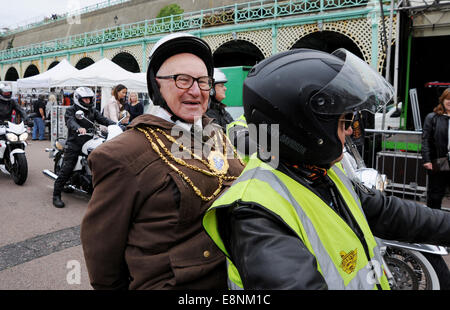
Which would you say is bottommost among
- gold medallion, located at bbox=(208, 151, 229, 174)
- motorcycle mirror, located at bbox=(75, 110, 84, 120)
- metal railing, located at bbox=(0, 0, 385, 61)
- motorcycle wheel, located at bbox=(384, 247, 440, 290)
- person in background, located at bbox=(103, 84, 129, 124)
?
motorcycle wheel, located at bbox=(384, 247, 440, 290)

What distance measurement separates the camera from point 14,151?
6.73 meters

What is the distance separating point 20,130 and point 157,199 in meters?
6.64

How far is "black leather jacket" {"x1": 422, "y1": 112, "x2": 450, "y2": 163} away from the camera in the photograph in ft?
15.8

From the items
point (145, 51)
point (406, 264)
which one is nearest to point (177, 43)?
point (406, 264)

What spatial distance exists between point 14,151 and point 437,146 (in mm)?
6643

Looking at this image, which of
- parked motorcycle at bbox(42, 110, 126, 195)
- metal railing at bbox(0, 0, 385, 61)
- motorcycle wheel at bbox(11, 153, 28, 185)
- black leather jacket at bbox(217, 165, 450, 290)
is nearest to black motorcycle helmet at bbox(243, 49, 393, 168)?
black leather jacket at bbox(217, 165, 450, 290)

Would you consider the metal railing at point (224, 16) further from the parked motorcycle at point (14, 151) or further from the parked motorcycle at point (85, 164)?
the parked motorcycle at point (14, 151)

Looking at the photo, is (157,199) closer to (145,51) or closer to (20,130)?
(20,130)

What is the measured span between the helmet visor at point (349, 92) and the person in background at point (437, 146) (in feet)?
13.4

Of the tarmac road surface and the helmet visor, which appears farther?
the tarmac road surface

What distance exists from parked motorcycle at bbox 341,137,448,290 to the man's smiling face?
1.21m

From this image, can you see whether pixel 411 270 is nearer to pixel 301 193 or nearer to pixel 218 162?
pixel 218 162

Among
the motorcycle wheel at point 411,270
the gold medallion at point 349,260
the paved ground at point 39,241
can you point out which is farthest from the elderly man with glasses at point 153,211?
the paved ground at point 39,241

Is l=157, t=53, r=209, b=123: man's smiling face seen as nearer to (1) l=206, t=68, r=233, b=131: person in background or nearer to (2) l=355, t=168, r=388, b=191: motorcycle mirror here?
(2) l=355, t=168, r=388, b=191: motorcycle mirror
